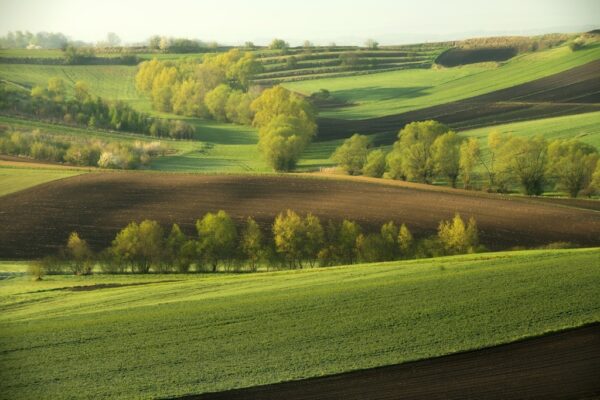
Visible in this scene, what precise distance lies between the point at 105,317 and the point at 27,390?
9.73 ft

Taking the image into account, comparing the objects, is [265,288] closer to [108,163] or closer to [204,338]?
[204,338]

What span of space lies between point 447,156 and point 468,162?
932mm

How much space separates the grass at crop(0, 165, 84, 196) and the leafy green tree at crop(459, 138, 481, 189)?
12.5 meters

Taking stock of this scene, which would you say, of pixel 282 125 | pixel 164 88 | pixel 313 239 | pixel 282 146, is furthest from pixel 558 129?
pixel 164 88

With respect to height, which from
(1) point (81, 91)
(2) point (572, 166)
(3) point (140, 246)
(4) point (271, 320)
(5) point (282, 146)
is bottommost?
(4) point (271, 320)

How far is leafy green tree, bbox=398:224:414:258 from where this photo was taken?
70.4 ft

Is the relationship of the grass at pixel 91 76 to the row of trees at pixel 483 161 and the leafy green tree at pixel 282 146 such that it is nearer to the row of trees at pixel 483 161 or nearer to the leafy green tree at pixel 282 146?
the leafy green tree at pixel 282 146

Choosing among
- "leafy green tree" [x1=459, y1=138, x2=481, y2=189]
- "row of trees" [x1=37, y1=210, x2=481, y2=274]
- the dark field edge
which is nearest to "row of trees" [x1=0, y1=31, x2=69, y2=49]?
"row of trees" [x1=37, y1=210, x2=481, y2=274]

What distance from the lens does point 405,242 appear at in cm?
2156

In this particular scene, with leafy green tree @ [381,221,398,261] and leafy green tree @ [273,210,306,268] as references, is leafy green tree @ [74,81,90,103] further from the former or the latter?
leafy green tree @ [381,221,398,261]

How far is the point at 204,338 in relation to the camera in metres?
16.2

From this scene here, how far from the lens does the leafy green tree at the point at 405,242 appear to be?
2147cm

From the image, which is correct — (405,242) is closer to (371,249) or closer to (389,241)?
(389,241)

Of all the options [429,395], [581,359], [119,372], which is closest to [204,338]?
[119,372]
